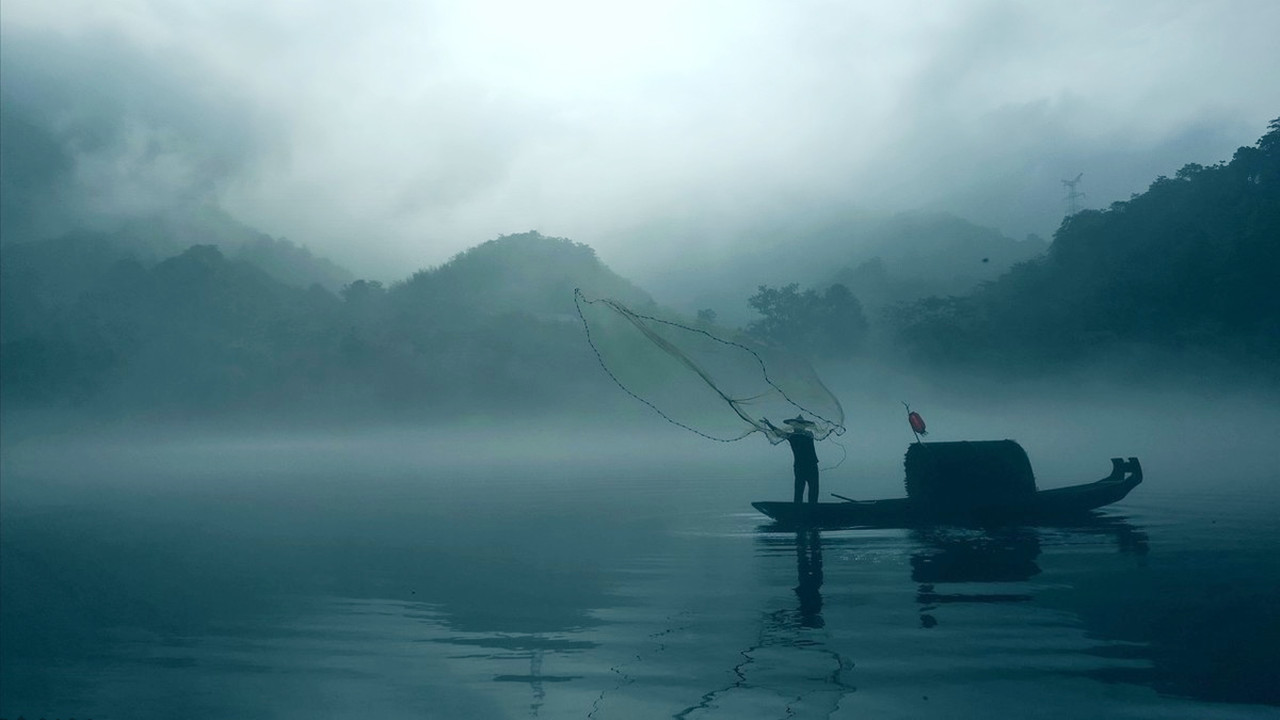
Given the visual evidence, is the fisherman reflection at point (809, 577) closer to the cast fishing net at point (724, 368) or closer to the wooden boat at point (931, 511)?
the wooden boat at point (931, 511)

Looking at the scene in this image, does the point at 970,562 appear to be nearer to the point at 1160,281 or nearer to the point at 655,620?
the point at 655,620

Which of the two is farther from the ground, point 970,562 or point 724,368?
point 724,368

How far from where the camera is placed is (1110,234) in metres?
94.5

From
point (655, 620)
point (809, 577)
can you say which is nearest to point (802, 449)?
point (809, 577)

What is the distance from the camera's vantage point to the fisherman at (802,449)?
80.8 feet

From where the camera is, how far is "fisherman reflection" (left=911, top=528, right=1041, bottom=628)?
619 inches

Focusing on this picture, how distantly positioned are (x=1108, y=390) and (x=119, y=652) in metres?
103

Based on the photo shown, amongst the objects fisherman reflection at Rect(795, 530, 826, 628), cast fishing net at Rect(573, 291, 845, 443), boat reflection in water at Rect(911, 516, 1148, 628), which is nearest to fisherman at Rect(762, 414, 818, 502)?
cast fishing net at Rect(573, 291, 845, 443)

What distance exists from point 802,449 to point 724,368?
15.5 m

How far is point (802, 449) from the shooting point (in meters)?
25.5

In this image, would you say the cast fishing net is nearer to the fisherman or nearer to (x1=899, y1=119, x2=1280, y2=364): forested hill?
the fisherman

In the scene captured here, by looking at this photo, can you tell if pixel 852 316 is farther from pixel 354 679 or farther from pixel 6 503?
pixel 354 679

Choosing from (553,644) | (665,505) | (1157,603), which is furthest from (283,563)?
(1157,603)

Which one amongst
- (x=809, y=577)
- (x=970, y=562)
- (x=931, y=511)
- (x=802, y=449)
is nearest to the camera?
(x=809, y=577)
